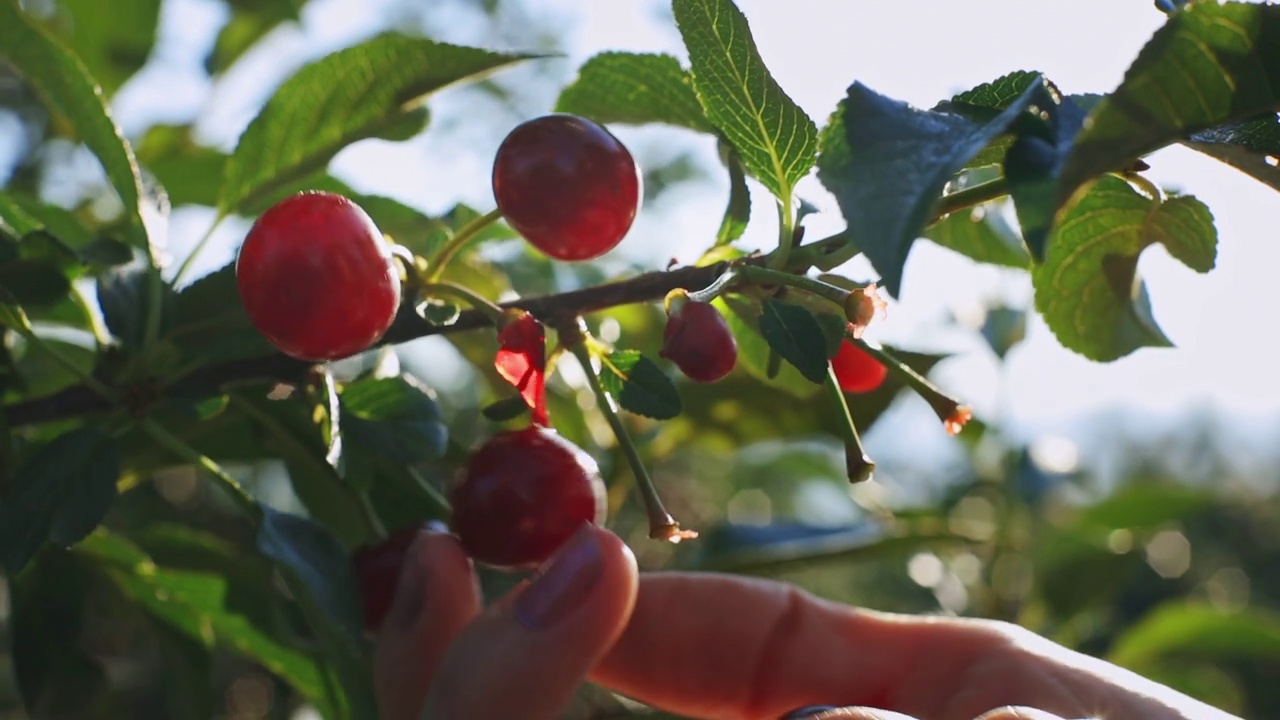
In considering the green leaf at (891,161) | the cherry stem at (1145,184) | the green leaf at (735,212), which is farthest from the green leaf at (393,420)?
the cherry stem at (1145,184)

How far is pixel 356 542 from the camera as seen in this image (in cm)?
90

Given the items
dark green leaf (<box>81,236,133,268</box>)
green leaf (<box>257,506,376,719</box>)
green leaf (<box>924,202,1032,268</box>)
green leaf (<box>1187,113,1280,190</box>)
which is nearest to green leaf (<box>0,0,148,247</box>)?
dark green leaf (<box>81,236,133,268</box>)

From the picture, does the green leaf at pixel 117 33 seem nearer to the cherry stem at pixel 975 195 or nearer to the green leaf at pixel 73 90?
the green leaf at pixel 73 90

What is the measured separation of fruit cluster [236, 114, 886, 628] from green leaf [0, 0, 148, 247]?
0.26 m

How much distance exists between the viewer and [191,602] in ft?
3.17

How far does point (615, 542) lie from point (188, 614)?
1.59 ft

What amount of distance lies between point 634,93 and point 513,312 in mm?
238

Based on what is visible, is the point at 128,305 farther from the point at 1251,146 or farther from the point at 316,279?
the point at 1251,146

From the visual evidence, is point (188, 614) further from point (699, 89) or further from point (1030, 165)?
point (1030, 165)

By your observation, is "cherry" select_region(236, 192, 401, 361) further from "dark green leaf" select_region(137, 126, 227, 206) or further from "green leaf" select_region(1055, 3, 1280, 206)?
"dark green leaf" select_region(137, 126, 227, 206)

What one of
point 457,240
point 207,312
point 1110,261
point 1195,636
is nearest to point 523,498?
point 457,240

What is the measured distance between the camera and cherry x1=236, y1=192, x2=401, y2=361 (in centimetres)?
60

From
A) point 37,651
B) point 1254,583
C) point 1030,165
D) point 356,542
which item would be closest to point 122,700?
point 37,651

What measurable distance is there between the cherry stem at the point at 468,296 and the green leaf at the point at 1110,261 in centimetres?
33
